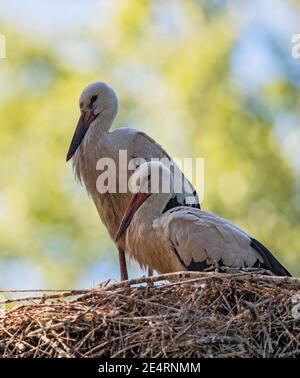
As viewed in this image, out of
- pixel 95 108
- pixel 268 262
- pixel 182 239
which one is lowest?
pixel 268 262

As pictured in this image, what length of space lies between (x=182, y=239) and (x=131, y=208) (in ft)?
1.80

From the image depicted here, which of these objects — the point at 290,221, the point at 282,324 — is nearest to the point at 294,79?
the point at 290,221

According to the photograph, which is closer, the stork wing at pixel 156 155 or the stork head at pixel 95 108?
the stork wing at pixel 156 155

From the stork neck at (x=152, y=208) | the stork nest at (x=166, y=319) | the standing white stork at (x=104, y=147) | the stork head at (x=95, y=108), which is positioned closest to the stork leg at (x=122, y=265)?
the standing white stork at (x=104, y=147)

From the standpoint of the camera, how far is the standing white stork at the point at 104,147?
7020 mm

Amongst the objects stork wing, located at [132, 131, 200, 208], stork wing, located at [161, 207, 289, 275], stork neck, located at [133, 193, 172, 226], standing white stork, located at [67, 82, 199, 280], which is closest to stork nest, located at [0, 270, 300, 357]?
stork wing, located at [161, 207, 289, 275]

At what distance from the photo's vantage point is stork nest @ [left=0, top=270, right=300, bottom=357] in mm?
4840

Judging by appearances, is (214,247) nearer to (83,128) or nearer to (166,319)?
(166,319)

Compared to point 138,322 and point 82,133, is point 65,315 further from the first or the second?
point 82,133

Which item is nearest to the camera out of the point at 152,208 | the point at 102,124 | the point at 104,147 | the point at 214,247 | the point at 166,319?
the point at 166,319

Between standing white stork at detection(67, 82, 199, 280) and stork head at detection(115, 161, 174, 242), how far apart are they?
1.40ft

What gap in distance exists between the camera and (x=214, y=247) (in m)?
6.10

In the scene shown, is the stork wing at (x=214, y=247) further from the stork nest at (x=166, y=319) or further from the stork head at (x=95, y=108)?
the stork head at (x=95, y=108)

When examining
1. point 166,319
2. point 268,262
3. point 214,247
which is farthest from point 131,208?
point 166,319
